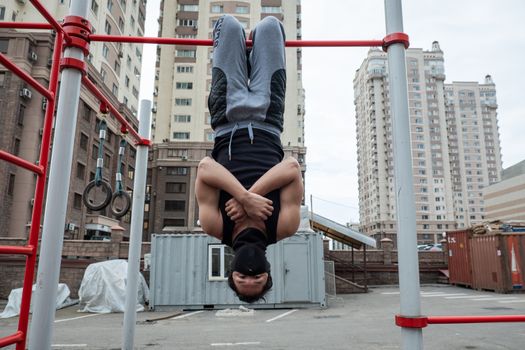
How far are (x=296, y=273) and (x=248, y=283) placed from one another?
10.5m

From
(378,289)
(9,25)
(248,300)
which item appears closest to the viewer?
(248,300)

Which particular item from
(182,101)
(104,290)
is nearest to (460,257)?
(104,290)

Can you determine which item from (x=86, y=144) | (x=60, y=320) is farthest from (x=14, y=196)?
(x=60, y=320)

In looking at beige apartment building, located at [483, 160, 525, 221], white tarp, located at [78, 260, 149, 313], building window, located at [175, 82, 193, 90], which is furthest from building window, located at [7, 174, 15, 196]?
beige apartment building, located at [483, 160, 525, 221]

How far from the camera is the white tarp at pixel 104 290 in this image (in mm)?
12344

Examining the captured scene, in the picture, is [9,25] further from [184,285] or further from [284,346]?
[184,285]

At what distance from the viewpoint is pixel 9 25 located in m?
2.99

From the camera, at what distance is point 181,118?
38.2 meters

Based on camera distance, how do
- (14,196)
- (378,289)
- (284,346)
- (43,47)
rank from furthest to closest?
1. (43,47)
2. (14,196)
3. (378,289)
4. (284,346)

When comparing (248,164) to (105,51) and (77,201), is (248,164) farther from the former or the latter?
(105,51)

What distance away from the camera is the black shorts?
8.71 feet

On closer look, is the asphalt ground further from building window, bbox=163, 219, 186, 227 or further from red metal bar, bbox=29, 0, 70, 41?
building window, bbox=163, 219, 186, 227

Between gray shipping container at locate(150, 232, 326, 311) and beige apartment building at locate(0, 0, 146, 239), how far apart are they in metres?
12.6

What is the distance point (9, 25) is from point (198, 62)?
37.5m
